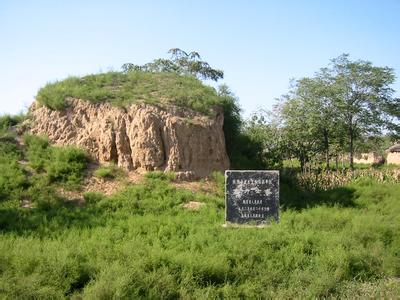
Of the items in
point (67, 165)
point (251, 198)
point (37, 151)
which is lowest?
point (251, 198)

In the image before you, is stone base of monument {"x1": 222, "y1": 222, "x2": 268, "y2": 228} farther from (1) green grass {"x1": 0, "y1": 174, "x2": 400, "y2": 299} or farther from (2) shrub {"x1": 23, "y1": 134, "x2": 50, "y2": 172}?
(2) shrub {"x1": 23, "y1": 134, "x2": 50, "y2": 172}

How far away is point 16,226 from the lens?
9664mm

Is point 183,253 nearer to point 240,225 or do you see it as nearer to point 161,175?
point 240,225

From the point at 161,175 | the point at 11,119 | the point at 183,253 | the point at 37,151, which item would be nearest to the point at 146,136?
the point at 161,175

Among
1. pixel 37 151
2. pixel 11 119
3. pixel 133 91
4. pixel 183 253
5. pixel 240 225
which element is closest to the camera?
pixel 183 253

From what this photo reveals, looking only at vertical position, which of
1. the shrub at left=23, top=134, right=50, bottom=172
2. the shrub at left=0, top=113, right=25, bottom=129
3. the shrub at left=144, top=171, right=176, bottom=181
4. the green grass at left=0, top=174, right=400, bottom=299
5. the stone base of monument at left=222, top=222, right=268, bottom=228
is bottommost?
the green grass at left=0, top=174, right=400, bottom=299

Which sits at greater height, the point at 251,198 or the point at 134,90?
the point at 134,90

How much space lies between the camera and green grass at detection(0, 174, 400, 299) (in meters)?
6.63

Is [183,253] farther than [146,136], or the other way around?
[146,136]

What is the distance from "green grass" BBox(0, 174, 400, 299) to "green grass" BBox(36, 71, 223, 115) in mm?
4535

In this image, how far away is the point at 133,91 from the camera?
1544 centimetres

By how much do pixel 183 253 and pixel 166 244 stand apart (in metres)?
0.81

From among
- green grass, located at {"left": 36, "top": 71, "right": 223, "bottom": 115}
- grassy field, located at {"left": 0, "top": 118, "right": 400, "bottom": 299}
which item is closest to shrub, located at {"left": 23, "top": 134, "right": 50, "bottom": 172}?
grassy field, located at {"left": 0, "top": 118, "right": 400, "bottom": 299}

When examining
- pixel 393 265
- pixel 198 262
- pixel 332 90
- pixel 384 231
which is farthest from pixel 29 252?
pixel 332 90
